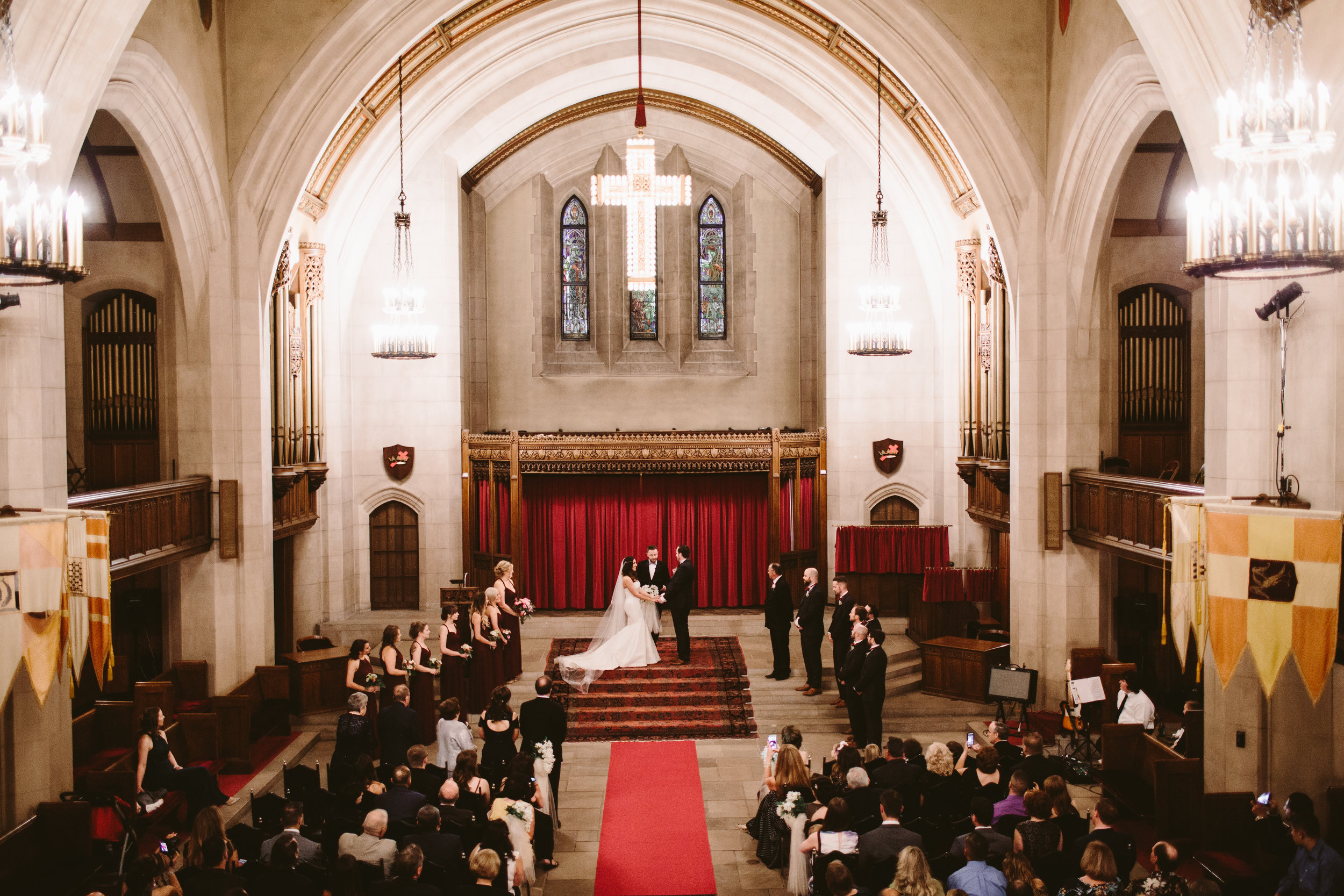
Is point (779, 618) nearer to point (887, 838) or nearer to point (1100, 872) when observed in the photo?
point (887, 838)

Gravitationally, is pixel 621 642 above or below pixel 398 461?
below

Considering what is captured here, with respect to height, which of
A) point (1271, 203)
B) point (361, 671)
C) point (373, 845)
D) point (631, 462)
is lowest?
point (373, 845)

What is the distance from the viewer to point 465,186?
18422mm

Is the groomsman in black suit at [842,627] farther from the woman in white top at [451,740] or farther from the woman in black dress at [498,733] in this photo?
the woman in white top at [451,740]

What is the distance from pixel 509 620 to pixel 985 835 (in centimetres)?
809

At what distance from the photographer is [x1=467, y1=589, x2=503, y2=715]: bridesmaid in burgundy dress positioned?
12.2m

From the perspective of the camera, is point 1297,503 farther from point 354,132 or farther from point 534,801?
point 354,132

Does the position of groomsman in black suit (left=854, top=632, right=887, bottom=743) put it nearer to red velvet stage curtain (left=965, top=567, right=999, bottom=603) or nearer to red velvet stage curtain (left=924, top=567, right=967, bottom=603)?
red velvet stage curtain (left=924, top=567, right=967, bottom=603)

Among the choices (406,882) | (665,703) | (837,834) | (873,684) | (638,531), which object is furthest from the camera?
(638,531)

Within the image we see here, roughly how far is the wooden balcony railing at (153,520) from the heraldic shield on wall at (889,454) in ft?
33.6

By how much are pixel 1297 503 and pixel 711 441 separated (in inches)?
433

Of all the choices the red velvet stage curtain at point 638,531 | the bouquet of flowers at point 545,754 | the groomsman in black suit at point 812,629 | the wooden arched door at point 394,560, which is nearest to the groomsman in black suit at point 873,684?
the groomsman in black suit at point 812,629

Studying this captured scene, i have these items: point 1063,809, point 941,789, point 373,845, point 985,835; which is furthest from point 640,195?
point 985,835

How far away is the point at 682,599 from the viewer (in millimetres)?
14000
